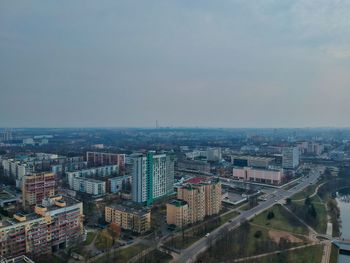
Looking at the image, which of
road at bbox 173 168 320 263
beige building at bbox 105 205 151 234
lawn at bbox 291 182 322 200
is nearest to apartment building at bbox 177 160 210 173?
road at bbox 173 168 320 263

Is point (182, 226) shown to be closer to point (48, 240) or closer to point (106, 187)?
point (48, 240)

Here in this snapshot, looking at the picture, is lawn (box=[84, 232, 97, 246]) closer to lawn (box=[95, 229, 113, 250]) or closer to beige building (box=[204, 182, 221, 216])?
lawn (box=[95, 229, 113, 250])

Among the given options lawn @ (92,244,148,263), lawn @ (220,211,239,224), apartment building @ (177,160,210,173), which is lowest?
lawn @ (220,211,239,224)

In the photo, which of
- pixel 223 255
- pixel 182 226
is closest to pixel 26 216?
pixel 182 226

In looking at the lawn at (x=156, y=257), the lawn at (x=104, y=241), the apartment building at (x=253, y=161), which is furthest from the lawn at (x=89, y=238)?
the apartment building at (x=253, y=161)

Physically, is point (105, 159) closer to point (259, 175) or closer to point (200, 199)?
point (259, 175)

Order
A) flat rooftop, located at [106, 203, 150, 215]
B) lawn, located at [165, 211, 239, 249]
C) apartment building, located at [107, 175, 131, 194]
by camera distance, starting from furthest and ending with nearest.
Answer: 1. apartment building, located at [107, 175, 131, 194]
2. flat rooftop, located at [106, 203, 150, 215]
3. lawn, located at [165, 211, 239, 249]

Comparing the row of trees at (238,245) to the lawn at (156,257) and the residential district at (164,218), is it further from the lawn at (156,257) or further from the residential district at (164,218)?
the lawn at (156,257)
